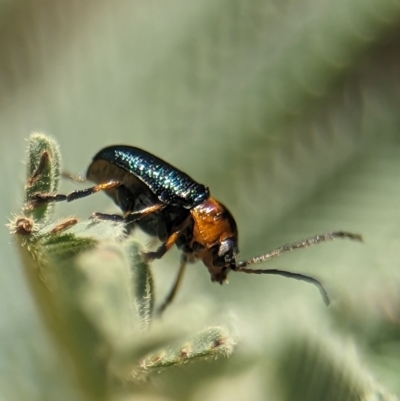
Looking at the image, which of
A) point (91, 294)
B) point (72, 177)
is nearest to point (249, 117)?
point (72, 177)

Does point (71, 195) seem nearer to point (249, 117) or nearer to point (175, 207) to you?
point (175, 207)

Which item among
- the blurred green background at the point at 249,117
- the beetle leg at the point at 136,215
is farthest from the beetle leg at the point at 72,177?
the beetle leg at the point at 136,215

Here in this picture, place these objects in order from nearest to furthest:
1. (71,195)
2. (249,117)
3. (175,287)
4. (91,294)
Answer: (91,294), (71,195), (175,287), (249,117)

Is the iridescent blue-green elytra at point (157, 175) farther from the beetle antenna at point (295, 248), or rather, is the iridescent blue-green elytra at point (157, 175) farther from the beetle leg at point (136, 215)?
the beetle antenna at point (295, 248)

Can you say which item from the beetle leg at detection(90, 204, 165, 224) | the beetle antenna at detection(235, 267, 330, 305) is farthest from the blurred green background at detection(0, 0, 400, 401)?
the beetle leg at detection(90, 204, 165, 224)

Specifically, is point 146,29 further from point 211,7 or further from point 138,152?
point 138,152

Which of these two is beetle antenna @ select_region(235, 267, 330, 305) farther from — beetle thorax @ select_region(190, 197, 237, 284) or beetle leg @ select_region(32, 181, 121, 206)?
beetle leg @ select_region(32, 181, 121, 206)

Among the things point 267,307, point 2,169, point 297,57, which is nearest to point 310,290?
point 267,307
